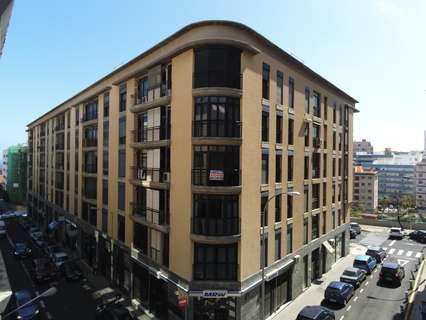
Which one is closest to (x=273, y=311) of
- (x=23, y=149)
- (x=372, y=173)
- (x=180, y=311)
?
(x=180, y=311)

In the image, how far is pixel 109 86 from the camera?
3412 centimetres

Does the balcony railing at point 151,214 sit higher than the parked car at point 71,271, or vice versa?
the balcony railing at point 151,214

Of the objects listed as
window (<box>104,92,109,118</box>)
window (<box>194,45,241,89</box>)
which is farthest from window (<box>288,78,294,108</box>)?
window (<box>104,92,109,118</box>)

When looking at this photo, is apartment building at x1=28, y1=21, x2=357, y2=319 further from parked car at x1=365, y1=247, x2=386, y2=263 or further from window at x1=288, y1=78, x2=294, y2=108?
parked car at x1=365, y1=247, x2=386, y2=263

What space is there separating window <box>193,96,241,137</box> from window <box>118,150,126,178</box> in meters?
12.6

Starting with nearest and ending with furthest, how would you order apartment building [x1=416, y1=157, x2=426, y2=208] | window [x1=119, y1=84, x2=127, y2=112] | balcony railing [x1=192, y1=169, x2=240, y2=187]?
balcony railing [x1=192, y1=169, x2=240, y2=187] < window [x1=119, y1=84, x2=127, y2=112] < apartment building [x1=416, y1=157, x2=426, y2=208]

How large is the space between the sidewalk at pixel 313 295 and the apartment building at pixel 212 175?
807mm

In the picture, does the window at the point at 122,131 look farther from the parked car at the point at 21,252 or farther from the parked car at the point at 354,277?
the parked car at the point at 354,277

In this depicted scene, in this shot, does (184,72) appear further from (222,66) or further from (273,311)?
(273,311)

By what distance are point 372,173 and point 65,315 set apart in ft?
447

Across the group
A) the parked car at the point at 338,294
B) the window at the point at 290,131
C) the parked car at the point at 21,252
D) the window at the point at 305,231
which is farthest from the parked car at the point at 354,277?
the parked car at the point at 21,252

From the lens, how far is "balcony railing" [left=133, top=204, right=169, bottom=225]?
81.4ft

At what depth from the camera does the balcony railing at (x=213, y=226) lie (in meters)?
21.6

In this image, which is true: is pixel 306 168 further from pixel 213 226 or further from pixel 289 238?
pixel 213 226
